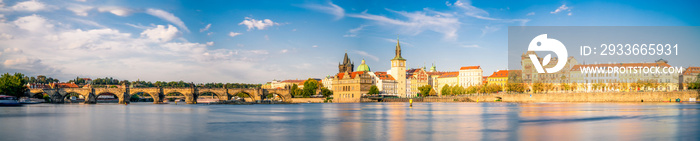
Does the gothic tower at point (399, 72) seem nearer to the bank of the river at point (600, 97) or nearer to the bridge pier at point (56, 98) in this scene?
the bank of the river at point (600, 97)

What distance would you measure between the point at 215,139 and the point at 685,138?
14044 millimetres

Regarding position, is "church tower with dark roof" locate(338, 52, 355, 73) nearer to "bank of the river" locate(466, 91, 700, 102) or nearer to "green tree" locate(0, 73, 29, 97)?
"bank of the river" locate(466, 91, 700, 102)

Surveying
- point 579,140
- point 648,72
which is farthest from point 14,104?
point 648,72

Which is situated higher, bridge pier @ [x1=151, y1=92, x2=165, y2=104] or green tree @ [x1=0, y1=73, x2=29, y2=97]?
green tree @ [x1=0, y1=73, x2=29, y2=97]

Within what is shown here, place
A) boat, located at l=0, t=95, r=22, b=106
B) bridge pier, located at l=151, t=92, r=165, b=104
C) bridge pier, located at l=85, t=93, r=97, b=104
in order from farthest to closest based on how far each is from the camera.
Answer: bridge pier, located at l=151, t=92, r=165, b=104 → bridge pier, located at l=85, t=93, r=97, b=104 → boat, located at l=0, t=95, r=22, b=106

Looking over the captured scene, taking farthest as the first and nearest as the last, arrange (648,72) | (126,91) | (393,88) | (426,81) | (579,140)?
1. (426,81)
2. (393,88)
3. (648,72)
4. (126,91)
5. (579,140)

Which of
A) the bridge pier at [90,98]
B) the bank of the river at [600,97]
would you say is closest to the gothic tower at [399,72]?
the bank of the river at [600,97]

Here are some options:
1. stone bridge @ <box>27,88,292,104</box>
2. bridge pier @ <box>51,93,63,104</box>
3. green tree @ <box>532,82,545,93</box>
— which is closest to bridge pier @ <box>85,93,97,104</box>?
stone bridge @ <box>27,88,292,104</box>

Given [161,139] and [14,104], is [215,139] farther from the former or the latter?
[14,104]

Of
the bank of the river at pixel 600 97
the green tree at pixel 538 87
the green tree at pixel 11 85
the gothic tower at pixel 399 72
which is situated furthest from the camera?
the gothic tower at pixel 399 72

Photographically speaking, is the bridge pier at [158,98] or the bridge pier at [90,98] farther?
the bridge pier at [158,98]

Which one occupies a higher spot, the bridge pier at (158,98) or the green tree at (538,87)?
the green tree at (538,87)

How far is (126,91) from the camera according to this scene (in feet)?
282

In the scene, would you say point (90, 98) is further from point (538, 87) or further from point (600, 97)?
point (600, 97)
